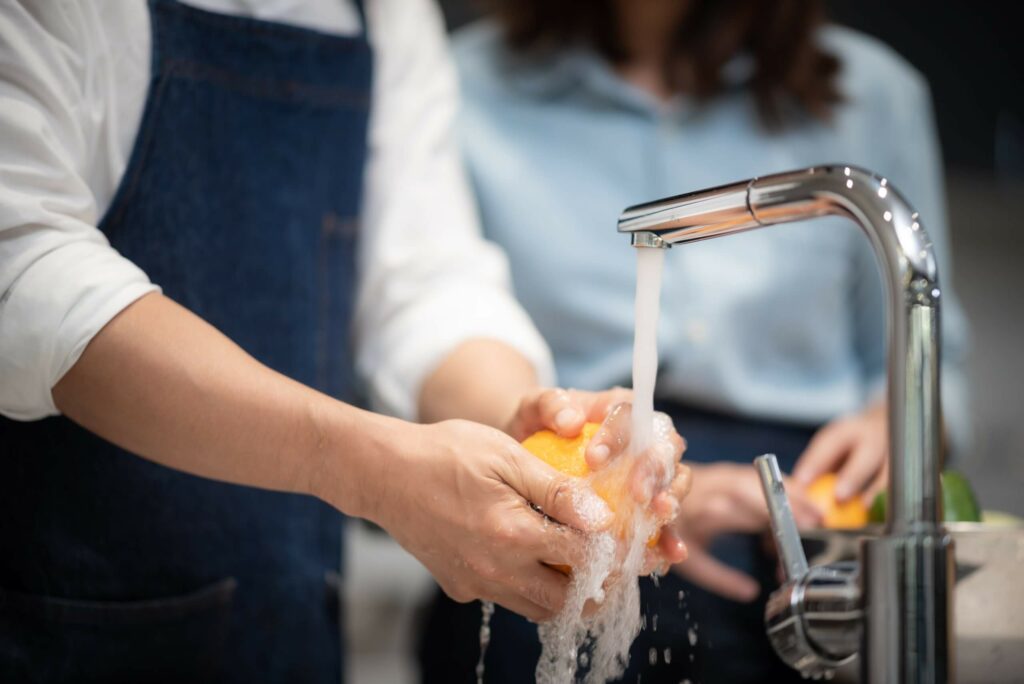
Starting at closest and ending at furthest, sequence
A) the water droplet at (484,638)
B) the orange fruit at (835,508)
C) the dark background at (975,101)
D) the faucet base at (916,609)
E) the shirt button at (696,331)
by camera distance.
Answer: the faucet base at (916,609) < the water droplet at (484,638) < the orange fruit at (835,508) < the shirt button at (696,331) < the dark background at (975,101)

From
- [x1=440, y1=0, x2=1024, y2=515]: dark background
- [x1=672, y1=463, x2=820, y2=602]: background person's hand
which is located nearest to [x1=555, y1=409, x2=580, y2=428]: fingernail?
[x1=672, y1=463, x2=820, y2=602]: background person's hand

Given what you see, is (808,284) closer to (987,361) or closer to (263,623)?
(263,623)

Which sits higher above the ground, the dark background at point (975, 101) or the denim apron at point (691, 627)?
the dark background at point (975, 101)

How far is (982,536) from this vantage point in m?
0.73

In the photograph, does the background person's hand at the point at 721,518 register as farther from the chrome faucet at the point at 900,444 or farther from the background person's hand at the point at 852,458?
the chrome faucet at the point at 900,444

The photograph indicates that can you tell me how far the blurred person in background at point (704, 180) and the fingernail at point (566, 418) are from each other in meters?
0.53

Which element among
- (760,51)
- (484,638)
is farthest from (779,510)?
(760,51)

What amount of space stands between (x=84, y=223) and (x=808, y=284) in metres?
0.87

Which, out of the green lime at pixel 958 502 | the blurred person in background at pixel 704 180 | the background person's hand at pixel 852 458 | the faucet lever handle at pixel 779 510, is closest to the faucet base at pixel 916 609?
the faucet lever handle at pixel 779 510

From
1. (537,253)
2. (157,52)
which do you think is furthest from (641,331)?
(537,253)

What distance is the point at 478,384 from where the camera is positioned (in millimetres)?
858

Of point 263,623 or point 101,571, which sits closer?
point 101,571

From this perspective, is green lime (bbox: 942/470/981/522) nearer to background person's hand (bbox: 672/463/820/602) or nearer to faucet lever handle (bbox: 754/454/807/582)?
background person's hand (bbox: 672/463/820/602)

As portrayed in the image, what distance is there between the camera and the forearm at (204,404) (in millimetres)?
624
